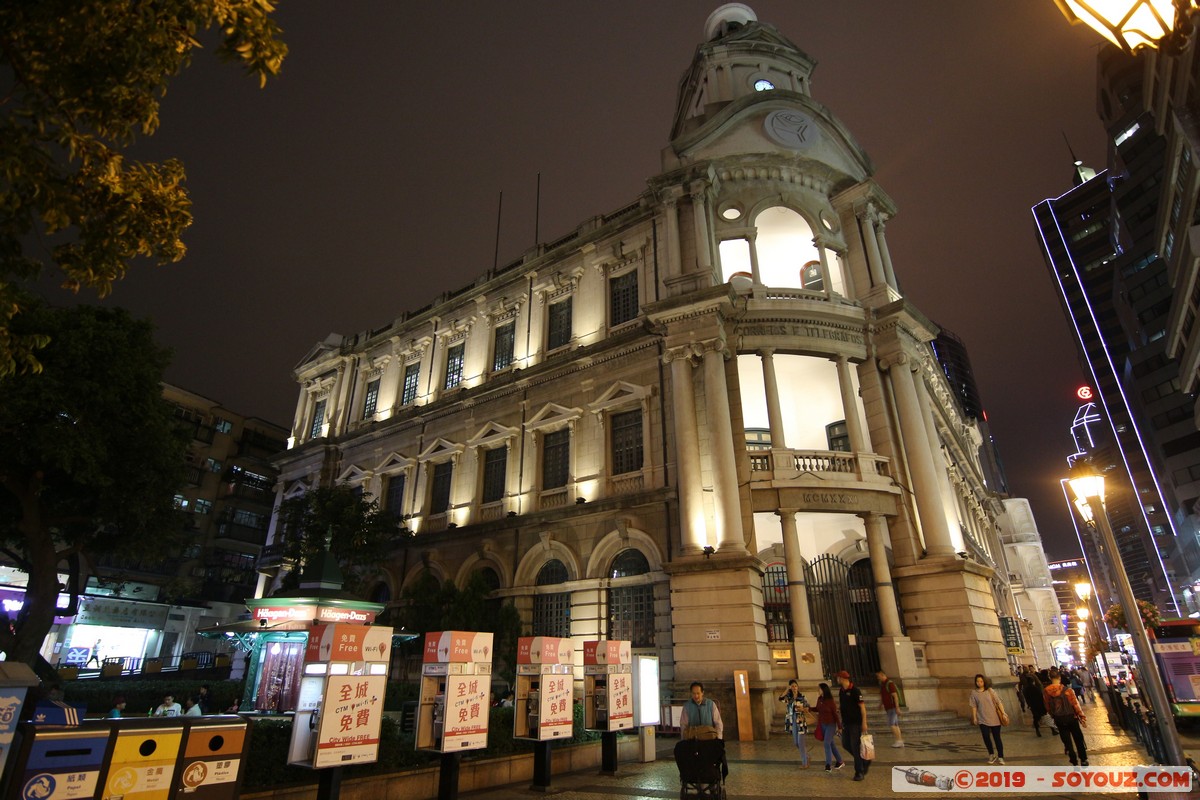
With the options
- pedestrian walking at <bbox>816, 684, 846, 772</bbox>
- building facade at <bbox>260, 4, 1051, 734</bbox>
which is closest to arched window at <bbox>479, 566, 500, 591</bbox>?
building facade at <bbox>260, 4, 1051, 734</bbox>

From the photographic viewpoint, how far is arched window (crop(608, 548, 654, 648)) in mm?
19109

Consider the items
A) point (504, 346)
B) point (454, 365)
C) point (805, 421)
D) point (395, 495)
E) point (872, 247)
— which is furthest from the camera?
point (454, 365)

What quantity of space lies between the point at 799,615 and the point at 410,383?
894 inches

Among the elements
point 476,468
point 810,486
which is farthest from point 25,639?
point 810,486

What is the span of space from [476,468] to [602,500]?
7.61 metres

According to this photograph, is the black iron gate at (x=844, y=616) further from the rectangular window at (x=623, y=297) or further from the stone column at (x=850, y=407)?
the rectangular window at (x=623, y=297)

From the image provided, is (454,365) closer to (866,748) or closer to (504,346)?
(504,346)

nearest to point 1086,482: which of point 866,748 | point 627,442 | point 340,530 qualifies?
point 866,748

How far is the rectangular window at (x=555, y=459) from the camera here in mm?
23562

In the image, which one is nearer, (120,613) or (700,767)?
(700,767)

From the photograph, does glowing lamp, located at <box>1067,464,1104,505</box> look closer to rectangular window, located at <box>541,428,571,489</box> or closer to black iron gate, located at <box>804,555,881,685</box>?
black iron gate, located at <box>804,555,881,685</box>

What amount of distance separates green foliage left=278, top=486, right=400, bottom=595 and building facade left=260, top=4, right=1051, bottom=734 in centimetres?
231

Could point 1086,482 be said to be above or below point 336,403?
below

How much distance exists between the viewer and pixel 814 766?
1160cm
